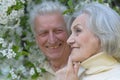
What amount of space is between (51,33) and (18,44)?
11.5 inches

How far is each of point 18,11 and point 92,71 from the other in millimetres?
726

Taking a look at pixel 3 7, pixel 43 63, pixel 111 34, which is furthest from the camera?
pixel 43 63

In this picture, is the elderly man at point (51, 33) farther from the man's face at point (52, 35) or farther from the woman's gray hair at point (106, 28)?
the woman's gray hair at point (106, 28)

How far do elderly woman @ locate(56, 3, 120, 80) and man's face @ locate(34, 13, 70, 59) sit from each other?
56cm

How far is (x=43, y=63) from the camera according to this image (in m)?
3.86

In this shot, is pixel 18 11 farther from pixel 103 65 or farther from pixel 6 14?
pixel 103 65

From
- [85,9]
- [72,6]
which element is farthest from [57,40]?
[85,9]

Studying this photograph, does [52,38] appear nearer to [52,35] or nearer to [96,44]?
[52,35]

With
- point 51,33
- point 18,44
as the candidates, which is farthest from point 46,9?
point 18,44

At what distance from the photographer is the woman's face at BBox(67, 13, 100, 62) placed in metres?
3.21

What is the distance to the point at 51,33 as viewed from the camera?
3863mm

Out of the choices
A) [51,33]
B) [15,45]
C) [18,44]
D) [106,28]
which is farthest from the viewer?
[51,33]

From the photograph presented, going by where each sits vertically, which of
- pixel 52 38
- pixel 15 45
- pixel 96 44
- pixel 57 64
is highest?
pixel 96 44

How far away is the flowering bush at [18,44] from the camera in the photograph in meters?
3.54
